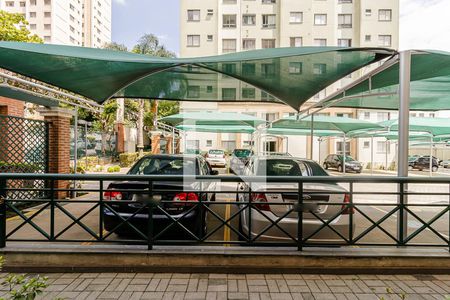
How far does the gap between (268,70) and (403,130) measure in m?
2.11

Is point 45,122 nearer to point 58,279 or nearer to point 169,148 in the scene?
point 58,279

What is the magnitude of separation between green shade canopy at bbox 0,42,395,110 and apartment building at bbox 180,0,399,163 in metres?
22.2

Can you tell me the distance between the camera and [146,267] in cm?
362

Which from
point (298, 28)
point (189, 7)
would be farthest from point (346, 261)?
point (189, 7)

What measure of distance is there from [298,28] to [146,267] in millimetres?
30746

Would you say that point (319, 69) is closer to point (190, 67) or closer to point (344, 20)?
point (190, 67)

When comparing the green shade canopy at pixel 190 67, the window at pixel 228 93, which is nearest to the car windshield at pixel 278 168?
the green shade canopy at pixel 190 67

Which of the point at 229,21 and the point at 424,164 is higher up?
the point at 229,21

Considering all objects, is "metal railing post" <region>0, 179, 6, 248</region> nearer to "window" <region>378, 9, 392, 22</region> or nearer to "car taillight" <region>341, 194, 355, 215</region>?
"car taillight" <region>341, 194, 355, 215</region>

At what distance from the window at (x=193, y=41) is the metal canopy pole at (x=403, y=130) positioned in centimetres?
2919

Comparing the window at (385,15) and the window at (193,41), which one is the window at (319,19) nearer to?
the window at (385,15)

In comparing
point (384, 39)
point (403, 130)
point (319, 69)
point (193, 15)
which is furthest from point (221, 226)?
point (384, 39)

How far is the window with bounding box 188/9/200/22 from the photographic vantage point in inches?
1200

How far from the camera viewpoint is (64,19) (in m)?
67.1
